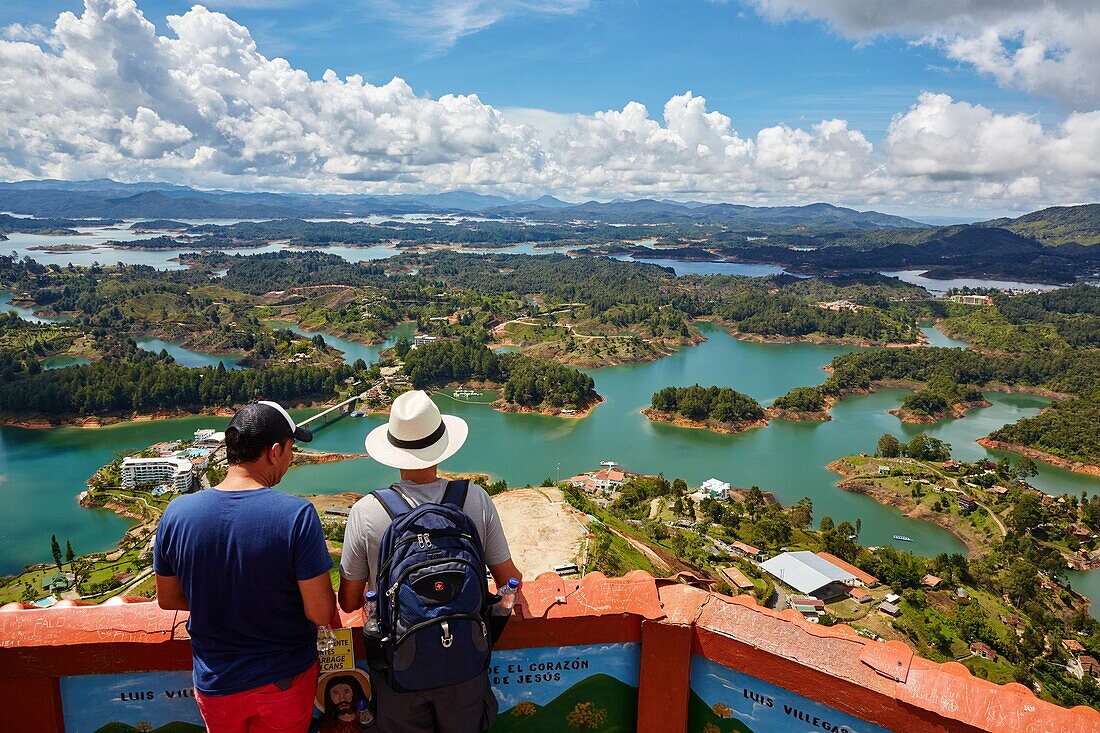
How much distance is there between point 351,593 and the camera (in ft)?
4.87

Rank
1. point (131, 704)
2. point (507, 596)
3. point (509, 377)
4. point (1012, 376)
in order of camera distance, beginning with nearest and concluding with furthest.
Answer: point (507, 596)
point (131, 704)
point (509, 377)
point (1012, 376)

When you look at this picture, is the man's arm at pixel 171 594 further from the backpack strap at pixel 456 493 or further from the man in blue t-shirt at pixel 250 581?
the backpack strap at pixel 456 493

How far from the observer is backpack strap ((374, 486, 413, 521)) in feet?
4.45

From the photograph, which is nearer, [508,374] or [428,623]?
[428,623]

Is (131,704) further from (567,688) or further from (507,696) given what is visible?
(567,688)

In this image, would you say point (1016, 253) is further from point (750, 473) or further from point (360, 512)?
point (360, 512)

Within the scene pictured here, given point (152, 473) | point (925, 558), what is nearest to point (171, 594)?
point (925, 558)

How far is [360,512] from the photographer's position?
1384 mm

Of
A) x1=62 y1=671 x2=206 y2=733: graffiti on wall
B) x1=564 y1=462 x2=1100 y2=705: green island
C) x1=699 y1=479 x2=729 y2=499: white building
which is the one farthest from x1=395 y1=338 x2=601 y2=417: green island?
x1=62 y1=671 x2=206 y2=733: graffiti on wall

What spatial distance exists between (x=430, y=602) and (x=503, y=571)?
32 cm

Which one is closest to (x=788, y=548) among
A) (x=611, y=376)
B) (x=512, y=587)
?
(x=512, y=587)

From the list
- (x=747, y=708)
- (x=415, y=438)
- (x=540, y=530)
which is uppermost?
(x=415, y=438)

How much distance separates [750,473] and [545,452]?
6.71 meters

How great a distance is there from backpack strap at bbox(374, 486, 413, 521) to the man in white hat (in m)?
0.01
